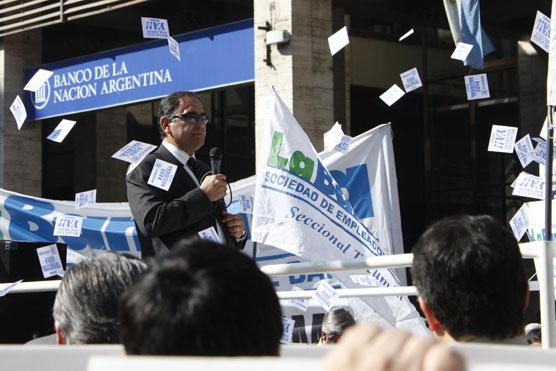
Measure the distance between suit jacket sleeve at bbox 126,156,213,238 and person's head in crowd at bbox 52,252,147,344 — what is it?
2332 millimetres

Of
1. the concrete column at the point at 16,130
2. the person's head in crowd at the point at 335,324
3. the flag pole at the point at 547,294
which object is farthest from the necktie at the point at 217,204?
the concrete column at the point at 16,130

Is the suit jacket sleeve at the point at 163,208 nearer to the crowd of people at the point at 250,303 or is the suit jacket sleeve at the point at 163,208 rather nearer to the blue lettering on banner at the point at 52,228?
the crowd of people at the point at 250,303

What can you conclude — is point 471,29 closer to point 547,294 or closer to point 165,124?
Answer: point 165,124

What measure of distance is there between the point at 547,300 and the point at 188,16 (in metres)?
12.7

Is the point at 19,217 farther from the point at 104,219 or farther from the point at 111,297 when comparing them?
the point at 111,297

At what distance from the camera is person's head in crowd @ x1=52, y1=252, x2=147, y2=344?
2768 mm

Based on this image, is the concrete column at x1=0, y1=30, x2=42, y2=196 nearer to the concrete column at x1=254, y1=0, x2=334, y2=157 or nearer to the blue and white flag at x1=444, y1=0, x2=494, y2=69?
the concrete column at x1=254, y1=0, x2=334, y2=157

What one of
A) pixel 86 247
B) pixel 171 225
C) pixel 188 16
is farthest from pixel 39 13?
pixel 171 225

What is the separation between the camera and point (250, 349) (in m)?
1.75

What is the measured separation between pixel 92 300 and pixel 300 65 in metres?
9.03

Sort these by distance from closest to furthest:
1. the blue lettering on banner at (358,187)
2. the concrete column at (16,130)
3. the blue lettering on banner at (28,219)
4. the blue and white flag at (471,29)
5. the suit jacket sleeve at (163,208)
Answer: the suit jacket sleeve at (163,208)
the blue lettering on banner at (358,187)
the blue and white flag at (471,29)
the blue lettering on banner at (28,219)
the concrete column at (16,130)

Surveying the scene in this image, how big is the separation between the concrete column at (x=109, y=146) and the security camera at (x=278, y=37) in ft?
20.8

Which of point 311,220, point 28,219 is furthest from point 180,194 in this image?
point 28,219

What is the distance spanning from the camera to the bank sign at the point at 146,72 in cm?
1234
